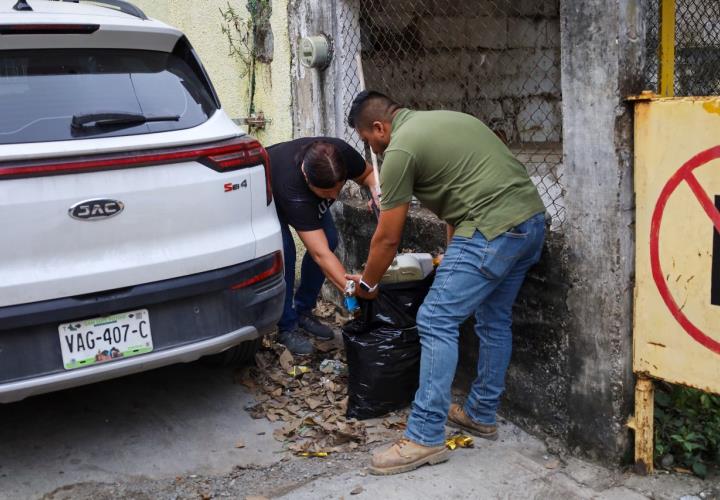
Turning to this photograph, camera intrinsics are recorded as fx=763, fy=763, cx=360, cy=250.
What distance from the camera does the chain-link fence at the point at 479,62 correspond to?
6539mm

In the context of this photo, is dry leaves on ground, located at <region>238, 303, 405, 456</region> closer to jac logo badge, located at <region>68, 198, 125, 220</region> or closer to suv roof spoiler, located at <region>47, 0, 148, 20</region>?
jac logo badge, located at <region>68, 198, 125, 220</region>

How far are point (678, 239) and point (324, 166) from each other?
1869 mm

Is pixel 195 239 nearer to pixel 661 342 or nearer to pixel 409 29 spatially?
pixel 661 342

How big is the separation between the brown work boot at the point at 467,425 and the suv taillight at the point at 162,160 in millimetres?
1417

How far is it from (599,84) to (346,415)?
2.08 m

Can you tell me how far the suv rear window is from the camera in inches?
127

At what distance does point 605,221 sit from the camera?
314 centimetres

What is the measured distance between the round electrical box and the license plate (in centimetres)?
264

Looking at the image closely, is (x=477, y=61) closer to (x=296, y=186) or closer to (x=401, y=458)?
(x=296, y=186)

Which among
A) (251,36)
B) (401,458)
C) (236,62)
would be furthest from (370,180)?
(236,62)

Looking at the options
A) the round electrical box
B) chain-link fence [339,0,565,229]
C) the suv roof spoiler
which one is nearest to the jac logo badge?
the suv roof spoiler

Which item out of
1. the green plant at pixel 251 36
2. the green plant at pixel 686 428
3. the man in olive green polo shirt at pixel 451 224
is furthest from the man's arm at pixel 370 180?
the green plant at pixel 251 36

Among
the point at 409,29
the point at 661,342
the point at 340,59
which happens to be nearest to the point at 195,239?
the point at 661,342

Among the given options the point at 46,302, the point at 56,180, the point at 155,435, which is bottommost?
the point at 155,435
